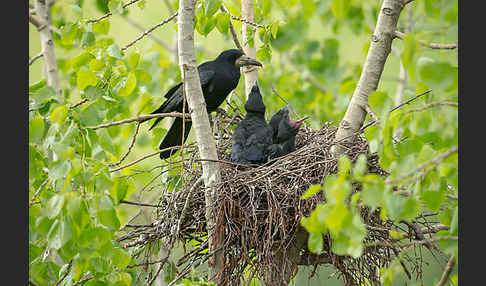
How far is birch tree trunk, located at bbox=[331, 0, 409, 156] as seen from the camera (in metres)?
2.24

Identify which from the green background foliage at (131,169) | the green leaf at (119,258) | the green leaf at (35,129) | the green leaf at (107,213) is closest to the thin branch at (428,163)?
the green background foliage at (131,169)

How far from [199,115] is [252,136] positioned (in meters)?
0.78

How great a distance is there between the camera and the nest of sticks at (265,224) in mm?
2385

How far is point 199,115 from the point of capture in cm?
242

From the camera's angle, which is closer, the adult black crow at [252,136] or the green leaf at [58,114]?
the green leaf at [58,114]

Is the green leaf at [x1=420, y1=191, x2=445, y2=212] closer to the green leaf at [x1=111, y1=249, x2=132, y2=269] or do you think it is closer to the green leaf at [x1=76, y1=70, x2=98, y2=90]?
the green leaf at [x1=111, y1=249, x2=132, y2=269]

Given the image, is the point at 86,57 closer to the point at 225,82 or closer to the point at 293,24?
the point at 225,82

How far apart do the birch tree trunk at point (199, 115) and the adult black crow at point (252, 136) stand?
0.60m

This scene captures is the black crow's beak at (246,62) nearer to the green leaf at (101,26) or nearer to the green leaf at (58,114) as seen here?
the green leaf at (101,26)

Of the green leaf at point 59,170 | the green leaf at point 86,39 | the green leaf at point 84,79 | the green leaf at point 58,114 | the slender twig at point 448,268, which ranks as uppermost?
the green leaf at point 86,39

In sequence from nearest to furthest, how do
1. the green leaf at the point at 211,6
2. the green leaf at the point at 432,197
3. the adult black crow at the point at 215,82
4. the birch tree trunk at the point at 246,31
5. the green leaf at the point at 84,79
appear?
the green leaf at the point at 432,197, the green leaf at the point at 84,79, the green leaf at the point at 211,6, the birch tree trunk at the point at 246,31, the adult black crow at the point at 215,82

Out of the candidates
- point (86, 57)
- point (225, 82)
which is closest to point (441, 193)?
point (86, 57)

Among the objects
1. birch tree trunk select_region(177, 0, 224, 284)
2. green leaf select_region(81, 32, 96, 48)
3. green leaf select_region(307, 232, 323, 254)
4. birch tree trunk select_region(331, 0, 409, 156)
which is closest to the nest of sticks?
birch tree trunk select_region(177, 0, 224, 284)

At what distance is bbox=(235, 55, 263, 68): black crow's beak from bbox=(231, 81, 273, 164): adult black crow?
35 centimetres
